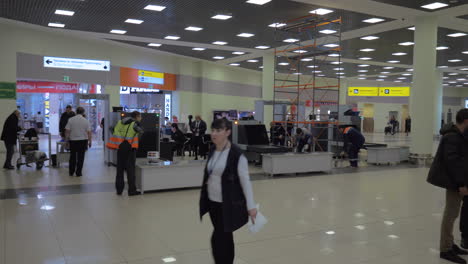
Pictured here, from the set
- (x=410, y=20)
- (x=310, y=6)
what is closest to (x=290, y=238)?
(x=310, y=6)

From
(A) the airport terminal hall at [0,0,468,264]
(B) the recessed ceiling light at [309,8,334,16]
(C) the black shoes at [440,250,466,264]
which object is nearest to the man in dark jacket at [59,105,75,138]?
(A) the airport terminal hall at [0,0,468,264]

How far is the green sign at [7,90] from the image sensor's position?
13719mm

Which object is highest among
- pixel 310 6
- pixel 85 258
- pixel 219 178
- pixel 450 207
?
pixel 310 6

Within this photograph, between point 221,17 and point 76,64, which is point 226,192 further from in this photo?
point 76,64

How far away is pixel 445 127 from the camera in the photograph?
3.92 m

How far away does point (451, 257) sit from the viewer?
3799mm

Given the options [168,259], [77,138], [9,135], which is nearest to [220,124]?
[168,259]

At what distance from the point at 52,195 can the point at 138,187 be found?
146 cm

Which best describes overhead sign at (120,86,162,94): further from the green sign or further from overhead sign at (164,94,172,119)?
the green sign

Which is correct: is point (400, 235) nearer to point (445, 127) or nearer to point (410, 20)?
point (445, 127)

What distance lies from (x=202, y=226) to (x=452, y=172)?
9.46ft

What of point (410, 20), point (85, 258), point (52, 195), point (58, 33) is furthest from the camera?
point (58, 33)

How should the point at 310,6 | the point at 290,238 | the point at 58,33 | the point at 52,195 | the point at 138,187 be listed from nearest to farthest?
the point at 290,238 < the point at 52,195 < the point at 138,187 < the point at 310,6 < the point at 58,33

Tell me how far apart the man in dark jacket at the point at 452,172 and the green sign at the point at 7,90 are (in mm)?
14153
